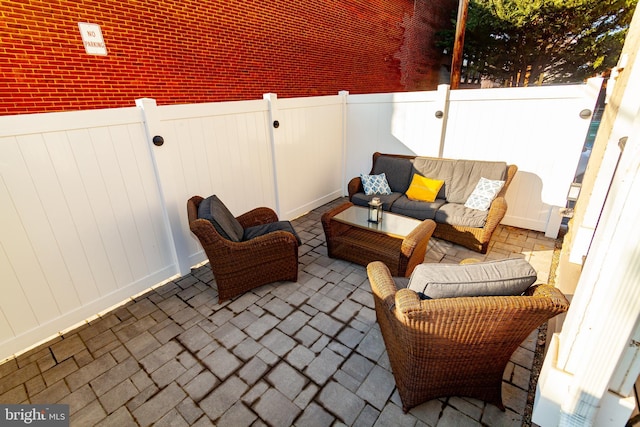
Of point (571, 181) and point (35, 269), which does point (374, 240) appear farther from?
point (35, 269)

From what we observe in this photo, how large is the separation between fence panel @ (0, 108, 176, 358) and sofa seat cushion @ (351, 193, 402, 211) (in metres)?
2.68

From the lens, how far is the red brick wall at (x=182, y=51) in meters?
3.40

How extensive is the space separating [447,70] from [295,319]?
45.8 ft

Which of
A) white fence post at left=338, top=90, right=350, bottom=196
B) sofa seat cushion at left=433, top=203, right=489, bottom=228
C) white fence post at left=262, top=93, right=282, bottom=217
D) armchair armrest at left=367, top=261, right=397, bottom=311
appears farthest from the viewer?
white fence post at left=338, top=90, right=350, bottom=196

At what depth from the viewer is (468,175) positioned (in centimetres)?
416

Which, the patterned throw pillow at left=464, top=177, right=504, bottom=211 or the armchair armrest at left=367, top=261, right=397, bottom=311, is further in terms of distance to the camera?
the patterned throw pillow at left=464, top=177, right=504, bottom=211

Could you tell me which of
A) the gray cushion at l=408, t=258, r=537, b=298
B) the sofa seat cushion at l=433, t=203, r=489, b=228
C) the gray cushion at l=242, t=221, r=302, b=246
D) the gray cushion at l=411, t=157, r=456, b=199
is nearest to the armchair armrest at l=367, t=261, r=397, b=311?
the gray cushion at l=408, t=258, r=537, b=298

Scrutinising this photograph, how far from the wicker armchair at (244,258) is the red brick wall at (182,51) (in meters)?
2.50

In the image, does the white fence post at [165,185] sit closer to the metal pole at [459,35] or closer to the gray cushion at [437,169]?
the gray cushion at [437,169]

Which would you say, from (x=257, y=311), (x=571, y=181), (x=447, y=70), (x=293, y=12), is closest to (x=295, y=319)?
A: (x=257, y=311)

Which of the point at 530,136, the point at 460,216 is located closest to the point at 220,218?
the point at 460,216

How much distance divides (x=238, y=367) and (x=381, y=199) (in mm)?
2978

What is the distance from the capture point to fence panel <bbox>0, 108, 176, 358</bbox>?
232 cm

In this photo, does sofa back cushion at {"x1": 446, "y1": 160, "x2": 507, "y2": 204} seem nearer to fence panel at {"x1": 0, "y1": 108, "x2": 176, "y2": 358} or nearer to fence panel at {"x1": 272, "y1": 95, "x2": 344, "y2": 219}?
fence panel at {"x1": 272, "y1": 95, "x2": 344, "y2": 219}
